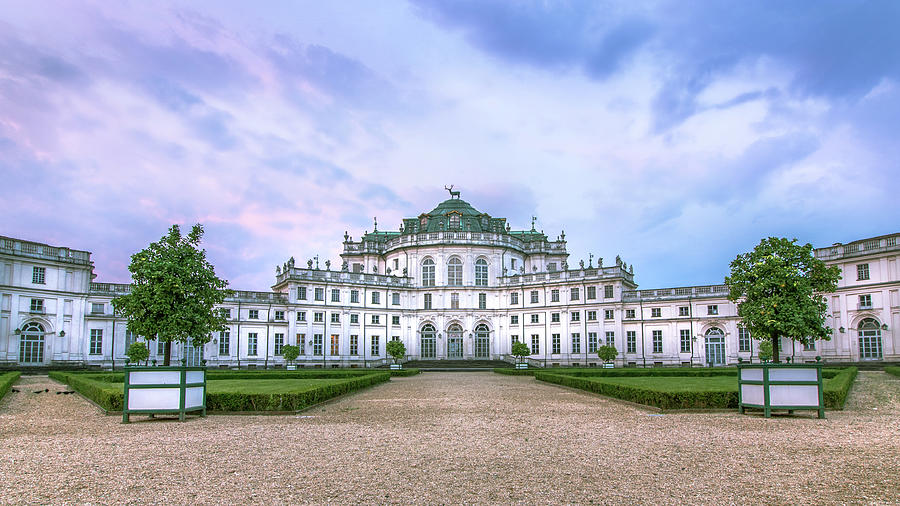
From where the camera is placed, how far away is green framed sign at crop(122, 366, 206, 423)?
17.2 metres

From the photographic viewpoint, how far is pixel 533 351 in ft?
227

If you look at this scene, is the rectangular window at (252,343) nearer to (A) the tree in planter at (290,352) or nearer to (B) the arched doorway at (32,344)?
(A) the tree in planter at (290,352)

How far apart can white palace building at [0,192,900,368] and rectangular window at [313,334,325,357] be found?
0.11 metres

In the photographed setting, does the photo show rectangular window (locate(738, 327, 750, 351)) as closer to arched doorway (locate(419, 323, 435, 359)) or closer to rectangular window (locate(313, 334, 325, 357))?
arched doorway (locate(419, 323, 435, 359))

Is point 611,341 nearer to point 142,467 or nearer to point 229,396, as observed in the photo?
point 229,396

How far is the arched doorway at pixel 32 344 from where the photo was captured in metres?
50.1

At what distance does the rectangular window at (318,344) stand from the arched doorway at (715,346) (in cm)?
3616

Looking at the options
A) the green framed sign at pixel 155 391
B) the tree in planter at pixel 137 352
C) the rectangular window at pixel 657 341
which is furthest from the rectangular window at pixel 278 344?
the green framed sign at pixel 155 391

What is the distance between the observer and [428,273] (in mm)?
73812

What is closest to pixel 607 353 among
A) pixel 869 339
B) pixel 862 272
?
pixel 869 339

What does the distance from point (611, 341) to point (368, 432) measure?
171 feet

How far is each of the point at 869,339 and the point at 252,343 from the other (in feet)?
169

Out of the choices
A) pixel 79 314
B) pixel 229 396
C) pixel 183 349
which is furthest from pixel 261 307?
pixel 229 396

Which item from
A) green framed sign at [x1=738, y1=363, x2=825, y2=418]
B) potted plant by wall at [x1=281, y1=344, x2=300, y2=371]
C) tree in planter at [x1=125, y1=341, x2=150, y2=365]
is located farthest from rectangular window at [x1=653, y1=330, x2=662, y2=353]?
green framed sign at [x1=738, y1=363, x2=825, y2=418]
